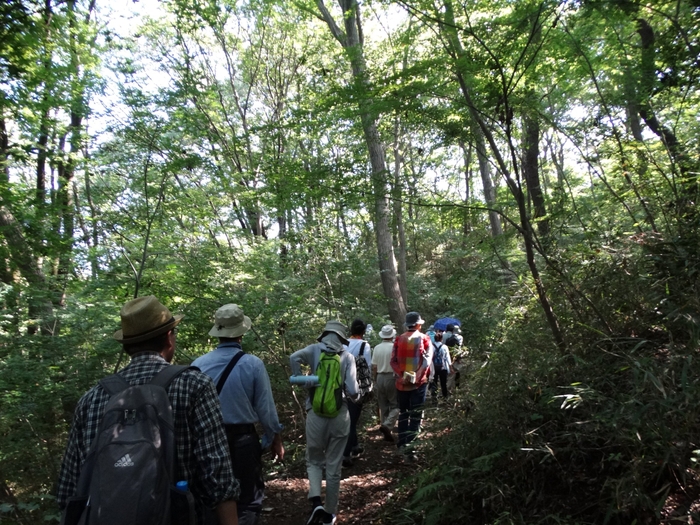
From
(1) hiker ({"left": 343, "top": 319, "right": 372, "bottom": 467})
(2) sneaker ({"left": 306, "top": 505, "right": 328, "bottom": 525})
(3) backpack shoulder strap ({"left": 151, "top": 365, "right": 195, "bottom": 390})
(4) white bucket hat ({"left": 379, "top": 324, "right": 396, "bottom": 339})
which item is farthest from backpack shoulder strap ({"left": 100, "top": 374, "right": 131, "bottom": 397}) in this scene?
(4) white bucket hat ({"left": 379, "top": 324, "right": 396, "bottom": 339})

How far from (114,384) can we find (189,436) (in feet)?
1.31

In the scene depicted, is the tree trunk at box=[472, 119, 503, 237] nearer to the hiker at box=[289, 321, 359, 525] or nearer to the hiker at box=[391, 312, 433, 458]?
the hiker at box=[391, 312, 433, 458]

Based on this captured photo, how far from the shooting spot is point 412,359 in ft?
18.9

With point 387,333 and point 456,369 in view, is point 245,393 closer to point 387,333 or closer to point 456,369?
point 387,333

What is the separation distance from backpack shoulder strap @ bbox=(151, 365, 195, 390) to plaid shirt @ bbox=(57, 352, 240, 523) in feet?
0.06

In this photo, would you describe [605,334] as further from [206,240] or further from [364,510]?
[206,240]

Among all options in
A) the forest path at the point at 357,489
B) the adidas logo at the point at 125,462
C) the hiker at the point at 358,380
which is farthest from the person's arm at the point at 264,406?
the hiker at the point at 358,380

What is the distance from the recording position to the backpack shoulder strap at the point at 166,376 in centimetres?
186

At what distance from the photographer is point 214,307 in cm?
752

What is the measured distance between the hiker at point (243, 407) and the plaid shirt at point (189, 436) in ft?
3.45

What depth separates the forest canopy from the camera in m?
3.10

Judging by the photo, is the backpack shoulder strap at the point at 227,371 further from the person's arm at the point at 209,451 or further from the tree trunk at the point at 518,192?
the tree trunk at the point at 518,192

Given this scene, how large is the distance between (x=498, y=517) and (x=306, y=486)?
338cm

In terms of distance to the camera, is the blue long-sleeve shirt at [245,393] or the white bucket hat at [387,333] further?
the white bucket hat at [387,333]
